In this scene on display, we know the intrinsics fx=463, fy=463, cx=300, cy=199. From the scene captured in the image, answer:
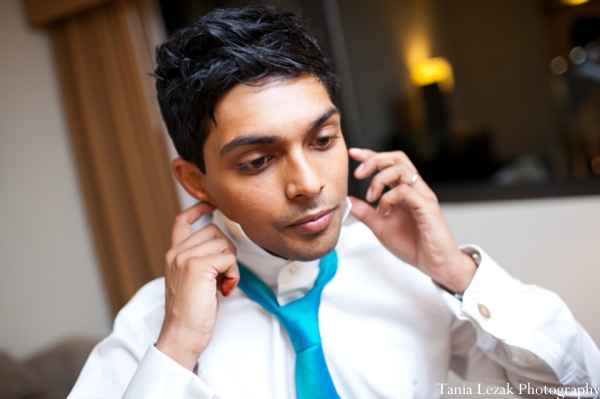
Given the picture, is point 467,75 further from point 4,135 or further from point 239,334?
point 4,135

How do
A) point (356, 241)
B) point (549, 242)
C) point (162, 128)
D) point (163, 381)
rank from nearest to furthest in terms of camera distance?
point (163, 381) → point (356, 241) → point (549, 242) → point (162, 128)

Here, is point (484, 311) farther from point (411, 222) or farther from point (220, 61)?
point (220, 61)

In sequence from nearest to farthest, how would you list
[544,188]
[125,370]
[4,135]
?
[125,370]
[544,188]
[4,135]

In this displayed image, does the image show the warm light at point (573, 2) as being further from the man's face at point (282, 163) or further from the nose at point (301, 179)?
the nose at point (301, 179)

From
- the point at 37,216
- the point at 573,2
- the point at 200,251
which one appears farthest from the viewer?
the point at 37,216

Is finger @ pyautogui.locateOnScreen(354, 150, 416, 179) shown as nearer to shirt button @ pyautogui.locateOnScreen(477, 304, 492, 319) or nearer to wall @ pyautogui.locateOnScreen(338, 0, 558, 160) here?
shirt button @ pyautogui.locateOnScreen(477, 304, 492, 319)

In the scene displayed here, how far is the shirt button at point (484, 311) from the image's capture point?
1042 mm

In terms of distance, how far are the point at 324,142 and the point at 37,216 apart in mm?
2430

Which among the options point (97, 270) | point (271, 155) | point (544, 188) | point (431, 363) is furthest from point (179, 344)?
point (97, 270)

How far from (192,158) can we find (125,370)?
53cm

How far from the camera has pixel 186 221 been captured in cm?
118

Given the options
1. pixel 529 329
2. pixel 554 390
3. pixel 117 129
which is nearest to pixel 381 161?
pixel 529 329

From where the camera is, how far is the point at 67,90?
125 inches

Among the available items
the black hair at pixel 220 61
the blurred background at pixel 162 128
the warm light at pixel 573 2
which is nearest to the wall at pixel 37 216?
the blurred background at pixel 162 128
